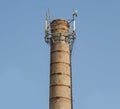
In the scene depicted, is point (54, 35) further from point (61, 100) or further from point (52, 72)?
point (61, 100)

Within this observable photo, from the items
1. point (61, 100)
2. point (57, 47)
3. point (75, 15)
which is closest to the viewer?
point (61, 100)

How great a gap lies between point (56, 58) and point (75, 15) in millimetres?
4642

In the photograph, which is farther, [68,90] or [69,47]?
[69,47]

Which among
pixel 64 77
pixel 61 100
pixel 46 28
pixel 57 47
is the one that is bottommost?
pixel 61 100

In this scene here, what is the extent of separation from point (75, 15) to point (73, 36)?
215cm

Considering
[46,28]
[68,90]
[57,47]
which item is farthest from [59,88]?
[46,28]

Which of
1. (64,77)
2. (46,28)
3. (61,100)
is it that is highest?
(46,28)

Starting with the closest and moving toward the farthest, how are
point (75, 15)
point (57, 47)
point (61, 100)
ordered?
point (61, 100) → point (57, 47) → point (75, 15)

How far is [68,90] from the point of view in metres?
23.8

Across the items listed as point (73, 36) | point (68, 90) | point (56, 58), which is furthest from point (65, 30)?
point (68, 90)

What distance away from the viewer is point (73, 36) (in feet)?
85.1

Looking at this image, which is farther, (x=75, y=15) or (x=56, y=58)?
(x=75, y=15)

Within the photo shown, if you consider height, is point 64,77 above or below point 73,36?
below

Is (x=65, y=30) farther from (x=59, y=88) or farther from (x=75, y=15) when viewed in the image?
(x=59, y=88)
